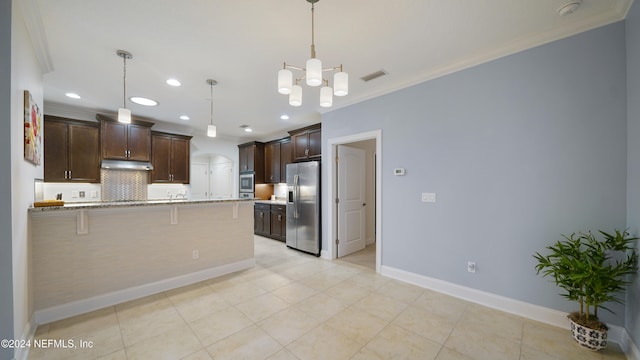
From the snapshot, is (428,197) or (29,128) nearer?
(29,128)

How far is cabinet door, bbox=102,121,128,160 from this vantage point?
456 cm

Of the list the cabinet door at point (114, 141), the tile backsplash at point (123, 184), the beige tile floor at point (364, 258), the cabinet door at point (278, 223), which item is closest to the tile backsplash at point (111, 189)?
the tile backsplash at point (123, 184)

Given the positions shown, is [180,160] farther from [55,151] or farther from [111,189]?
[55,151]

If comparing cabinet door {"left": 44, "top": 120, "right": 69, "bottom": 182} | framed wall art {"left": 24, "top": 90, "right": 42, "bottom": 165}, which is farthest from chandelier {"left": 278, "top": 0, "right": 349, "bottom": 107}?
cabinet door {"left": 44, "top": 120, "right": 69, "bottom": 182}

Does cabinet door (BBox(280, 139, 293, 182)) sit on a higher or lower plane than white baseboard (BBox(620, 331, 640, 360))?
higher

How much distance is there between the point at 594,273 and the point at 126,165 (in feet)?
22.4

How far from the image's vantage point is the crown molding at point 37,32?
1.89 meters

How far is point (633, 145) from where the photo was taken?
1.89m

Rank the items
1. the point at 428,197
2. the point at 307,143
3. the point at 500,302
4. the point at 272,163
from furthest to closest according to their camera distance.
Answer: the point at 272,163, the point at 307,143, the point at 428,197, the point at 500,302

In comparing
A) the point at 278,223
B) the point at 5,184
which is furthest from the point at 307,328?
the point at 278,223

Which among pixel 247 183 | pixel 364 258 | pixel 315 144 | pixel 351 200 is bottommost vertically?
pixel 364 258

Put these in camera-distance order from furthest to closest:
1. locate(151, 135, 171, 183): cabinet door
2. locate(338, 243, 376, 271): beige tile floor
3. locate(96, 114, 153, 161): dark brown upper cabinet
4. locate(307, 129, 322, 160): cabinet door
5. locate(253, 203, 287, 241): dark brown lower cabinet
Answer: locate(253, 203, 287, 241): dark brown lower cabinet < locate(151, 135, 171, 183): cabinet door < locate(307, 129, 322, 160): cabinet door < locate(96, 114, 153, 161): dark brown upper cabinet < locate(338, 243, 376, 271): beige tile floor

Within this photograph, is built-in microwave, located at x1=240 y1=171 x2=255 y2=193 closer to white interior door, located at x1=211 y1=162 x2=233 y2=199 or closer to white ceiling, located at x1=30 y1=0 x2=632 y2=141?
white interior door, located at x1=211 y1=162 x2=233 y2=199

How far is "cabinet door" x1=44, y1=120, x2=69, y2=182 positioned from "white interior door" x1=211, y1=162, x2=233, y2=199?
3.63m
